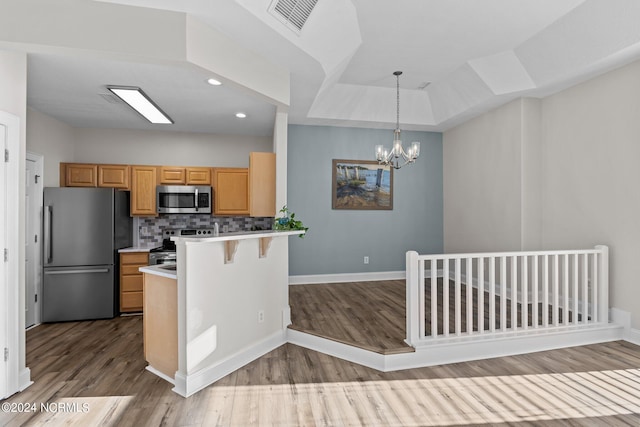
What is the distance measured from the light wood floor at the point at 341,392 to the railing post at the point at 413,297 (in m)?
0.32

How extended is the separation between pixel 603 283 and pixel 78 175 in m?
6.77

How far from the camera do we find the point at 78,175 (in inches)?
185

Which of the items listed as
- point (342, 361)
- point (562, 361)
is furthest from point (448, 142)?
point (342, 361)

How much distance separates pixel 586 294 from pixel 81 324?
595 centimetres

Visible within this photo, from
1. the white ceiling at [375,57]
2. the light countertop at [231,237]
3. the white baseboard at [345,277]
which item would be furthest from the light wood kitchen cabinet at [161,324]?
the white baseboard at [345,277]

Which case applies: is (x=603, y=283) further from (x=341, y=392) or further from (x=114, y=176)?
(x=114, y=176)

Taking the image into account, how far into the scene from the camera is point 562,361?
3.07 m

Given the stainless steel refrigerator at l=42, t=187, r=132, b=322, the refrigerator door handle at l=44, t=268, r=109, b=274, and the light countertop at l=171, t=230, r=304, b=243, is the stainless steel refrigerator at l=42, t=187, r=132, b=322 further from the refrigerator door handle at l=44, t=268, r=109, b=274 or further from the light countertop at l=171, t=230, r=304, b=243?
the light countertop at l=171, t=230, r=304, b=243

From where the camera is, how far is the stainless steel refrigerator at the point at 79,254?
13.6 ft

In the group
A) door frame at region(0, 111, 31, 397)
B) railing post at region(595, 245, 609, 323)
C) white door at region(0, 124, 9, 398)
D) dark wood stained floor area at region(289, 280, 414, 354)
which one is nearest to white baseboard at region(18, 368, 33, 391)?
door frame at region(0, 111, 31, 397)

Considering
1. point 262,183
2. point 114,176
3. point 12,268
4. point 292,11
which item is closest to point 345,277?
point 262,183

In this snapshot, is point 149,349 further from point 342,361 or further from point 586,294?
point 586,294

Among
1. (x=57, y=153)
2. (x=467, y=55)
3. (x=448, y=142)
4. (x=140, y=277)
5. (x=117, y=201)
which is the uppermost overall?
(x=467, y=55)

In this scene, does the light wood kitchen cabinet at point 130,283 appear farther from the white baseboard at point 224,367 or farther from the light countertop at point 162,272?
the white baseboard at point 224,367
